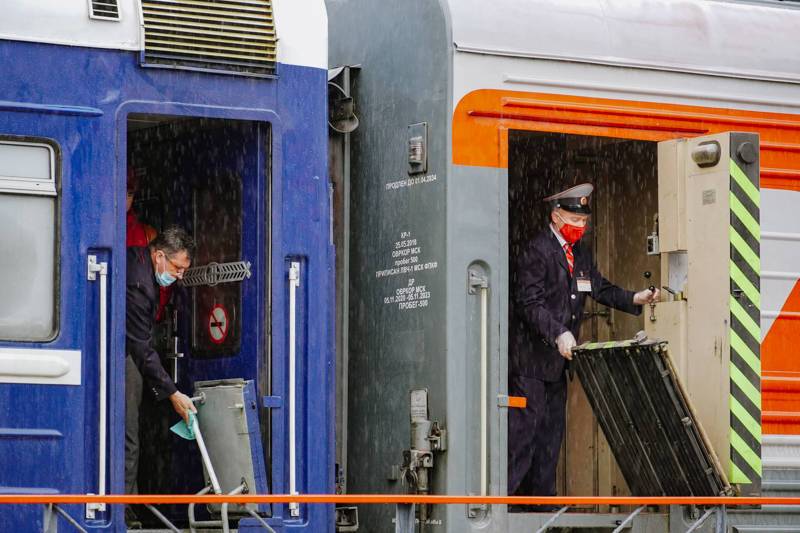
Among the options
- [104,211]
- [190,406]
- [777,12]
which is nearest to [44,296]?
[104,211]

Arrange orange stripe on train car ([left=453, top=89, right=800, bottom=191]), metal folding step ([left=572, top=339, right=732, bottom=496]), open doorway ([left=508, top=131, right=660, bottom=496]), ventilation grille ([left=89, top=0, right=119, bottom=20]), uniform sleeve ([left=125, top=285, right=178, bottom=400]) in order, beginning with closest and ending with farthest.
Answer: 1. ventilation grille ([left=89, top=0, right=119, bottom=20])
2. uniform sleeve ([left=125, top=285, right=178, bottom=400])
3. metal folding step ([left=572, top=339, right=732, bottom=496])
4. orange stripe on train car ([left=453, top=89, right=800, bottom=191])
5. open doorway ([left=508, top=131, right=660, bottom=496])

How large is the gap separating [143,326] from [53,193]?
853 millimetres

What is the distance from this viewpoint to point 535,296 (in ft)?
28.8

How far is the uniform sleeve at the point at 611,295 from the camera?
8.96 m

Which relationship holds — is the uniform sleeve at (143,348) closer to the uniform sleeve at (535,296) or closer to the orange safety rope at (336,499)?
the orange safety rope at (336,499)

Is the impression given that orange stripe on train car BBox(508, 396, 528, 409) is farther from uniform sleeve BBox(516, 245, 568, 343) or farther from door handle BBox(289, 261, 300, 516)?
door handle BBox(289, 261, 300, 516)

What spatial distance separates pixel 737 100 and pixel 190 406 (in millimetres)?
3670

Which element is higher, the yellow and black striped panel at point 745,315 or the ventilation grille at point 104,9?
the ventilation grille at point 104,9

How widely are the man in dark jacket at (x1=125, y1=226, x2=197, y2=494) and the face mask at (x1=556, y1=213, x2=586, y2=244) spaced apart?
238 centimetres

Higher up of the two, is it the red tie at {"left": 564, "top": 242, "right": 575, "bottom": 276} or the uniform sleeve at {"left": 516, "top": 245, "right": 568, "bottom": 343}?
the red tie at {"left": 564, "top": 242, "right": 575, "bottom": 276}

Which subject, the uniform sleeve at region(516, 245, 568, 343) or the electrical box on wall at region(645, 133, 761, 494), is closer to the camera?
the electrical box on wall at region(645, 133, 761, 494)

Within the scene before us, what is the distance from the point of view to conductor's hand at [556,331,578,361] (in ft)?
27.6

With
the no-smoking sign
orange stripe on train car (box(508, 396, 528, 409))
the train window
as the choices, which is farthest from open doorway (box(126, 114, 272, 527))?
orange stripe on train car (box(508, 396, 528, 409))

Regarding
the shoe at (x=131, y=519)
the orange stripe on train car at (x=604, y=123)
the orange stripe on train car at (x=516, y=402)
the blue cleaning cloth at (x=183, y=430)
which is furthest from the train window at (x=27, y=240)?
the orange stripe on train car at (x=516, y=402)
